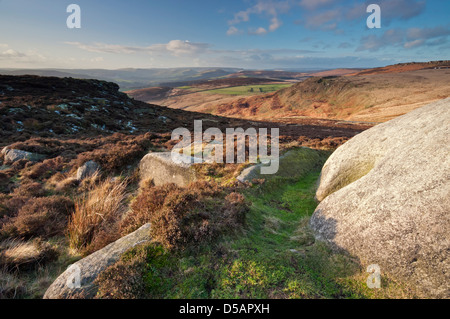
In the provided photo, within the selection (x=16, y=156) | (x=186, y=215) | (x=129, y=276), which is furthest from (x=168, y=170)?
(x=16, y=156)

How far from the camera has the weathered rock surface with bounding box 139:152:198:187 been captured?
1223 cm

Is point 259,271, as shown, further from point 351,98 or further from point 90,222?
point 351,98

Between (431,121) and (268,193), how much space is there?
651 centimetres

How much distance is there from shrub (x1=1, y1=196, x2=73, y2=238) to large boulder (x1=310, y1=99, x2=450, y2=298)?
9252 millimetres

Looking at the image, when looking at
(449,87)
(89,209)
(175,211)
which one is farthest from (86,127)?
(449,87)

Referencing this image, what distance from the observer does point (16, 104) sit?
1321 inches

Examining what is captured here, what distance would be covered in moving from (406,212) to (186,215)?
218 inches

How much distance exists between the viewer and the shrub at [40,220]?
738cm

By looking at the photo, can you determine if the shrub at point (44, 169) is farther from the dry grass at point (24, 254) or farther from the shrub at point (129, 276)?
the shrub at point (129, 276)

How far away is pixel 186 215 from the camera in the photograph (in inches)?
239

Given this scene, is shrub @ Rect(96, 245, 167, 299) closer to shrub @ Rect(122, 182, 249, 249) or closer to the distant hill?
shrub @ Rect(122, 182, 249, 249)

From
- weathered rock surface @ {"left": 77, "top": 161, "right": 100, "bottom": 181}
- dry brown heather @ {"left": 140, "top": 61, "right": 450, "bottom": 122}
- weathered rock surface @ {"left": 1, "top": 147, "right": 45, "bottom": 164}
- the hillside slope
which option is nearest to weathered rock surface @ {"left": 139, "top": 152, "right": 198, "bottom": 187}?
weathered rock surface @ {"left": 77, "top": 161, "right": 100, "bottom": 181}

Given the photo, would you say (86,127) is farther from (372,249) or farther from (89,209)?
(372,249)
